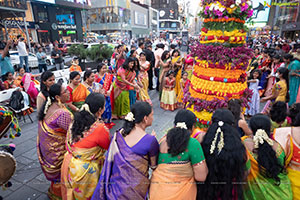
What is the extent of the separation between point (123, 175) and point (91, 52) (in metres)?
9.24

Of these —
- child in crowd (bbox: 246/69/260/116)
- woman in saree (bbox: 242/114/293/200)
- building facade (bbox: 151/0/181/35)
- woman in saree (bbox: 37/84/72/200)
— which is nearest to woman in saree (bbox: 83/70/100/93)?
woman in saree (bbox: 37/84/72/200)

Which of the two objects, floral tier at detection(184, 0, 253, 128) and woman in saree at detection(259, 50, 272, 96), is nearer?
floral tier at detection(184, 0, 253, 128)

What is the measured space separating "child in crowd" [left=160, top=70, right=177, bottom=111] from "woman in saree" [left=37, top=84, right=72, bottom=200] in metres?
3.95

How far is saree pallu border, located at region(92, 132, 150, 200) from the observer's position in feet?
6.29

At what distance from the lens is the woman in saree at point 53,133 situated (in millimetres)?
2496

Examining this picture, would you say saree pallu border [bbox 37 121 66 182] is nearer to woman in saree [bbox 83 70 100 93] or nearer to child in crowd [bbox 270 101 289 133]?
woman in saree [bbox 83 70 100 93]

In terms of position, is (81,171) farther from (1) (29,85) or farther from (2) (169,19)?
(2) (169,19)

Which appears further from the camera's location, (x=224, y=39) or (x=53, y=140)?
(x=224, y=39)

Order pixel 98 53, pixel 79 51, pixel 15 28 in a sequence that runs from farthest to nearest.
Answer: pixel 15 28 < pixel 98 53 < pixel 79 51

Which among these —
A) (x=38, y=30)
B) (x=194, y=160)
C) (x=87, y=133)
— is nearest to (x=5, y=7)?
(x=38, y=30)

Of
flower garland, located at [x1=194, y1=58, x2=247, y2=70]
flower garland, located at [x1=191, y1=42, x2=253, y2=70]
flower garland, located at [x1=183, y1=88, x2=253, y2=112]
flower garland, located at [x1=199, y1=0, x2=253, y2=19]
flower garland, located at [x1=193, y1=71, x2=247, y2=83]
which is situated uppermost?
flower garland, located at [x1=199, y1=0, x2=253, y2=19]

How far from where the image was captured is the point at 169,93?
6160 mm

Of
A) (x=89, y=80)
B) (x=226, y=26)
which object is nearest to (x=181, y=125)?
(x=226, y=26)

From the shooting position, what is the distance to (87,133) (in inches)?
84.0
